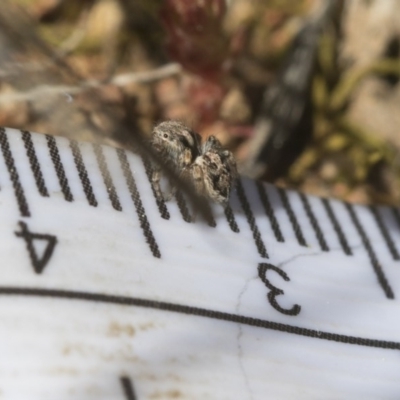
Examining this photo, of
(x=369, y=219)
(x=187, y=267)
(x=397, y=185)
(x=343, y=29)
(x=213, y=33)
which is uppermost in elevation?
(x=343, y=29)

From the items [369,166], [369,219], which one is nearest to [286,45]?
[369,166]

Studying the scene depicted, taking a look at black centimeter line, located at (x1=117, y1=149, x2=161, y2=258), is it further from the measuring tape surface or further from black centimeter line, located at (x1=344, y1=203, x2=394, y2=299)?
black centimeter line, located at (x1=344, y1=203, x2=394, y2=299)

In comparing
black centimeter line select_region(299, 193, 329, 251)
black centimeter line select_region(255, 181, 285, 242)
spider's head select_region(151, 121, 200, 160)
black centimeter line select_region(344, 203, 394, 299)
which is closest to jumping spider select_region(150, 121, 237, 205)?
spider's head select_region(151, 121, 200, 160)

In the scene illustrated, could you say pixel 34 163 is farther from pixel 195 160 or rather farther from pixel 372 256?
pixel 372 256

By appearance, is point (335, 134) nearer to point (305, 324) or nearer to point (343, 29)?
point (343, 29)

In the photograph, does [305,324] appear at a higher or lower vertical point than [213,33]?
lower

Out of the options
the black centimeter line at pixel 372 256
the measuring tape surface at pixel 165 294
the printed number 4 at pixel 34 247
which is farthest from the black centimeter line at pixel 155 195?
the black centimeter line at pixel 372 256

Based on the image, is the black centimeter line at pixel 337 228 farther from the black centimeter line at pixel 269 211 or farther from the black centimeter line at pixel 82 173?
the black centimeter line at pixel 82 173
